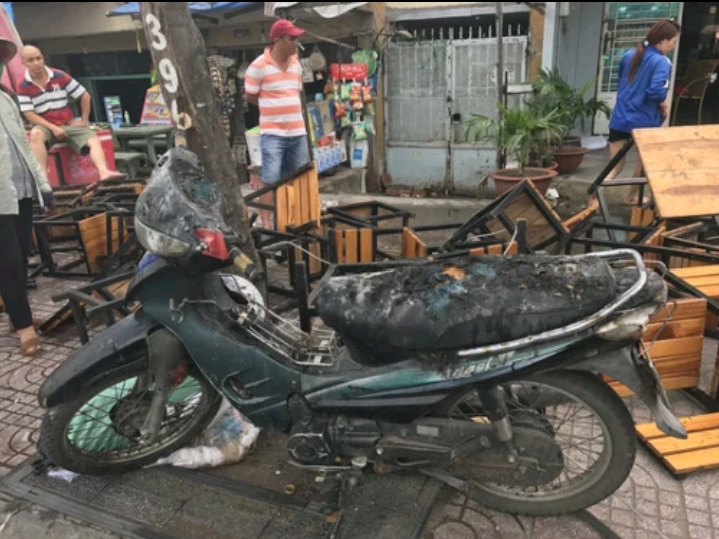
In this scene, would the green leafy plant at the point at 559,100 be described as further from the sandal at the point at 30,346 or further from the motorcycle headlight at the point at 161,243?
the motorcycle headlight at the point at 161,243

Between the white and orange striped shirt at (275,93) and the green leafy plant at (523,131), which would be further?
the green leafy plant at (523,131)

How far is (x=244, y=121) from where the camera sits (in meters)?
10.2

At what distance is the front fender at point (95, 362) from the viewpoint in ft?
8.27

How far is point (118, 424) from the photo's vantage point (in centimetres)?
275

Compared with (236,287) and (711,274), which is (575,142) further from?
(236,287)

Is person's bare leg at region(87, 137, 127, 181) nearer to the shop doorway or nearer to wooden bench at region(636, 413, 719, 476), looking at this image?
wooden bench at region(636, 413, 719, 476)

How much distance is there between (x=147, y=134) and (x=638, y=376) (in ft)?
30.3

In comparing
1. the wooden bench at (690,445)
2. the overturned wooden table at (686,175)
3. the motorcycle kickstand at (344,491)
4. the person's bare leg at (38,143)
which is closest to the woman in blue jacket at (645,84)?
the overturned wooden table at (686,175)

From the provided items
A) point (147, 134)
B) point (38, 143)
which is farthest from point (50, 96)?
point (147, 134)

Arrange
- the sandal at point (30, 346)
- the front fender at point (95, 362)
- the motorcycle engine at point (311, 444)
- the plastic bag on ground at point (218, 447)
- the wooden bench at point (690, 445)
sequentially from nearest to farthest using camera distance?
the motorcycle engine at point (311, 444) < the front fender at point (95, 362) < the wooden bench at point (690, 445) < the plastic bag on ground at point (218, 447) < the sandal at point (30, 346)

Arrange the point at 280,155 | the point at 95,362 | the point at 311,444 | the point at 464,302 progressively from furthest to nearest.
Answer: the point at 280,155 < the point at 95,362 < the point at 311,444 < the point at 464,302

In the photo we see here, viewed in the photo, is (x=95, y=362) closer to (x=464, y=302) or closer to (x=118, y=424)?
(x=118, y=424)

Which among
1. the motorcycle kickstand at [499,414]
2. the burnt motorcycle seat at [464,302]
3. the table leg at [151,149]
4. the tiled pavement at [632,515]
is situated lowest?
the tiled pavement at [632,515]

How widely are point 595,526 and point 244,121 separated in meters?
9.02
